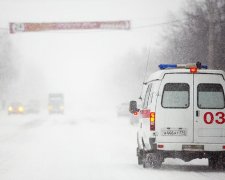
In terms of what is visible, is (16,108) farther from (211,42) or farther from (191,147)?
(191,147)

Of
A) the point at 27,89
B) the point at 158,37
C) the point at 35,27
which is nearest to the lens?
the point at 35,27

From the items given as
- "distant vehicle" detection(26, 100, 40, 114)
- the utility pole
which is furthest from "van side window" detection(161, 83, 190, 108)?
"distant vehicle" detection(26, 100, 40, 114)

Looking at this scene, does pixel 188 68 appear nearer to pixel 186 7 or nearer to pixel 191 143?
pixel 191 143

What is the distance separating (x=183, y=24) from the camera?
4988cm

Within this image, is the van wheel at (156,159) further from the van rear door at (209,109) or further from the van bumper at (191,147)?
the van rear door at (209,109)

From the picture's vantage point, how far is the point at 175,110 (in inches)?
591

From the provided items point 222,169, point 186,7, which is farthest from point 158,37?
point 222,169

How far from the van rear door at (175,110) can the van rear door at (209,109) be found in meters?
0.13

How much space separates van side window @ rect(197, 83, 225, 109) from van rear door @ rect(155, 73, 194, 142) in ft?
0.74

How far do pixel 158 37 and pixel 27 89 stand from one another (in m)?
91.9

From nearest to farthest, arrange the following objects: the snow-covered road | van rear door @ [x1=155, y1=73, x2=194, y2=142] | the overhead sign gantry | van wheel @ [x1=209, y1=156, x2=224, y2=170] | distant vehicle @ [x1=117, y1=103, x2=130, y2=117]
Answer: the snow-covered road
van rear door @ [x1=155, y1=73, x2=194, y2=142]
van wheel @ [x1=209, y1=156, x2=224, y2=170]
the overhead sign gantry
distant vehicle @ [x1=117, y1=103, x2=130, y2=117]

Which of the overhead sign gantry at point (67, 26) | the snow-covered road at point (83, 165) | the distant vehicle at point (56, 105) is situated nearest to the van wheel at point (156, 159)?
the snow-covered road at point (83, 165)

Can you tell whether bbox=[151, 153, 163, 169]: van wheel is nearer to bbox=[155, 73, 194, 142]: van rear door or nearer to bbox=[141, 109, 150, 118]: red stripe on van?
bbox=[155, 73, 194, 142]: van rear door

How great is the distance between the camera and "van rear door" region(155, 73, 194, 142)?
1502 cm
